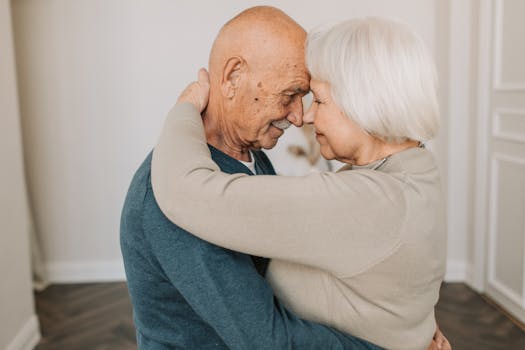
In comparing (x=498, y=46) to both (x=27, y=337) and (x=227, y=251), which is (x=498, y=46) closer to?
(x=227, y=251)

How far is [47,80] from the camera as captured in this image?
13.9ft

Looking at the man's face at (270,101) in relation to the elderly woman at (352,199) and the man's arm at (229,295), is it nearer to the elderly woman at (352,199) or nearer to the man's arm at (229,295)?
the elderly woman at (352,199)

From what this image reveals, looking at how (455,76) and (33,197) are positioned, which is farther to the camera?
(33,197)

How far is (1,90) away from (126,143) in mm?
1506

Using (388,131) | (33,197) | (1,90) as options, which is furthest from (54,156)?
(388,131)

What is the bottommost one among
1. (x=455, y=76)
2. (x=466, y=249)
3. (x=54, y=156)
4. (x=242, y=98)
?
(x=466, y=249)

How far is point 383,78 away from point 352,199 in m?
0.22

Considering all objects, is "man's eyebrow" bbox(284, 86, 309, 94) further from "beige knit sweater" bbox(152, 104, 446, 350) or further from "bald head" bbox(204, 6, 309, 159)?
"beige knit sweater" bbox(152, 104, 446, 350)

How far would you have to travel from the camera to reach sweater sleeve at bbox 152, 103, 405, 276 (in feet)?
2.89

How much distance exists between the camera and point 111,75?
14.0 ft

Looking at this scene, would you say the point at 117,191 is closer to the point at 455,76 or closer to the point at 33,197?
the point at 33,197

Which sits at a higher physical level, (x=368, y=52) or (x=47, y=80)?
(x=368, y=52)

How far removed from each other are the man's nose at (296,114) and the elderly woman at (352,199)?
0.18 meters

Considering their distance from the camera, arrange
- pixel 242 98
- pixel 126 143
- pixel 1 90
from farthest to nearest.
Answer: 1. pixel 126 143
2. pixel 1 90
3. pixel 242 98
